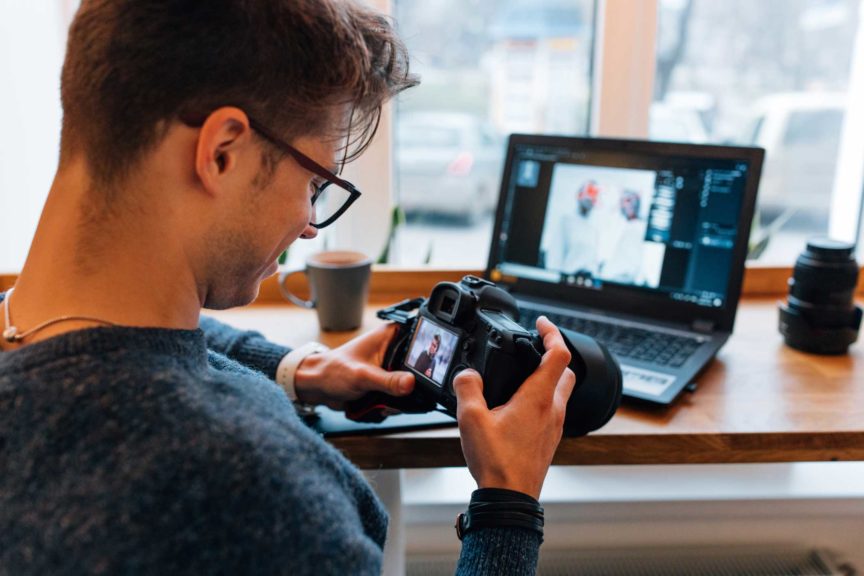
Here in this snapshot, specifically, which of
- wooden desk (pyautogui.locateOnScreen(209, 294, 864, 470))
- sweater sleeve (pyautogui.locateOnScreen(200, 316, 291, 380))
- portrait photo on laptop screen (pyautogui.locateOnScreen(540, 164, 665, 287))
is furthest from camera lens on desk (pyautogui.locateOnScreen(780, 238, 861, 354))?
sweater sleeve (pyautogui.locateOnScreen(200, 316, 291, 380))

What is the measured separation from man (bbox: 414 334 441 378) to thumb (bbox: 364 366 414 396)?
2cm

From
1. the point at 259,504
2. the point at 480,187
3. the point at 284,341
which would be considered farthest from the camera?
the point at 480,187

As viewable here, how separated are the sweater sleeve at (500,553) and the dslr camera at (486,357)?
124mm

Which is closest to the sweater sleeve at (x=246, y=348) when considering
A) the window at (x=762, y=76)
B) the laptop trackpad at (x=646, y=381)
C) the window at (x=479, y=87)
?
the laptop trackpad at (x=646, y=381)

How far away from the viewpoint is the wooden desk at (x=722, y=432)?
2.87 feet

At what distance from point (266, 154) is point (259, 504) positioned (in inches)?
9.9

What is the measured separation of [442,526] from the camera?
53.8 inches

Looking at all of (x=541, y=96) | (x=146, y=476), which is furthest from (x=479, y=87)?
(x=146, y=476)

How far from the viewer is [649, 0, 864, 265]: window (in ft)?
5.28

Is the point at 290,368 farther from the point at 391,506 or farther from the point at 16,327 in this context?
the point at 16,327

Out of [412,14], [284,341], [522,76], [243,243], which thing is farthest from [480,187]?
[243,243]

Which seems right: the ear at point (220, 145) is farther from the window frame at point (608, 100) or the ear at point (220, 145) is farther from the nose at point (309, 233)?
the window frame at point (608, 100)

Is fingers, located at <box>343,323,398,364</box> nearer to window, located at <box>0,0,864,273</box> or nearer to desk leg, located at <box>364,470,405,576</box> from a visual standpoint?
desk leg, located at <box>364,470,405,576</box>

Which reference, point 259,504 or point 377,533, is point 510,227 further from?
point 259,504
